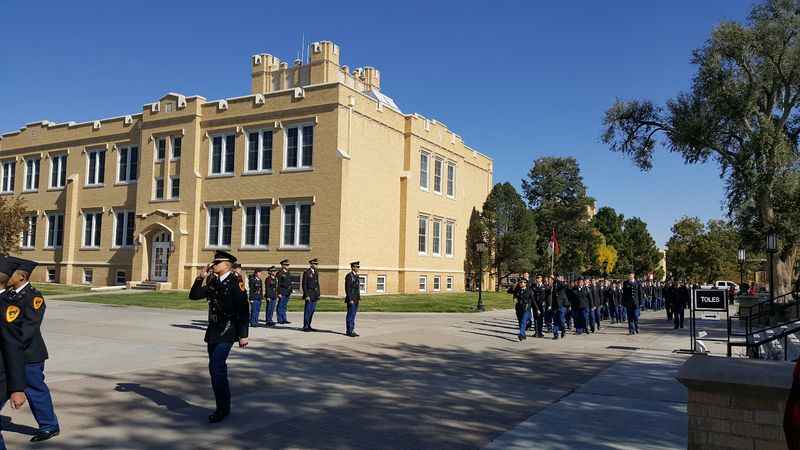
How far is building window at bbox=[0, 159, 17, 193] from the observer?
4672cm

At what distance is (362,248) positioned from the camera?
3338cm

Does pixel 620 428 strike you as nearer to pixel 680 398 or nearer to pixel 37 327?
pixel 680 398

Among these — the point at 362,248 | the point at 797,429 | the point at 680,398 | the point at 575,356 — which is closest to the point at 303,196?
the point at 362,248

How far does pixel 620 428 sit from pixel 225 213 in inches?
1236

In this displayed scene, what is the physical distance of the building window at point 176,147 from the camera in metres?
37.3

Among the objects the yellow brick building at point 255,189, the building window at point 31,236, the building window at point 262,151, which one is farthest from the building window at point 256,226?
the building window at point 31,236

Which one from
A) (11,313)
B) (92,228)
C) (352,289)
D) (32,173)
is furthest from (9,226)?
(11,313)

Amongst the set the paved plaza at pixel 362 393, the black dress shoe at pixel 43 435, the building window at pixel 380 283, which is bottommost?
the paved plaza at pixel 362 393

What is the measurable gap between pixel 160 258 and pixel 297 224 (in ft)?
33.2

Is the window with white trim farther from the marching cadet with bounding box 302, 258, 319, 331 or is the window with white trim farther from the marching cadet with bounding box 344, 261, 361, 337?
the marching cadet with bounding box 344, 261, 361, 337

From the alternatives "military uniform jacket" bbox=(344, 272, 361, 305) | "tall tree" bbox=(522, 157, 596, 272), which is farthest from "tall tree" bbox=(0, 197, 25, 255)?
"tall tree" bbox=(522, 157, 596, 272)

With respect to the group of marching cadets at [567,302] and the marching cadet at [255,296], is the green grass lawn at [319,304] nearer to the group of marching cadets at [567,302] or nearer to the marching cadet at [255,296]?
the marching cadet at [255,296]

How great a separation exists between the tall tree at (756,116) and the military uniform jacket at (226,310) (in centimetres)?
2333

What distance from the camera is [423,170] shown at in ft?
130
